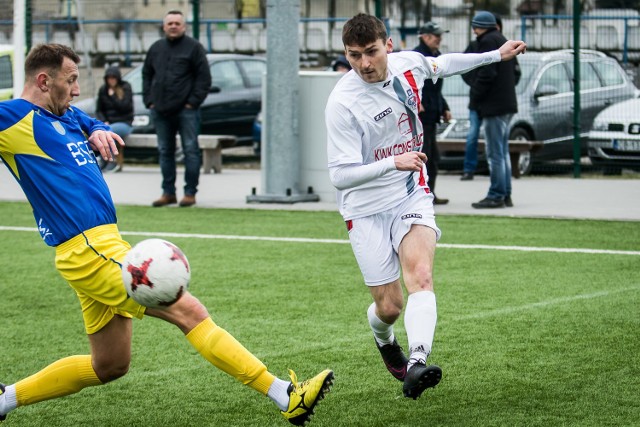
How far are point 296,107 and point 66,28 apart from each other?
460 inches

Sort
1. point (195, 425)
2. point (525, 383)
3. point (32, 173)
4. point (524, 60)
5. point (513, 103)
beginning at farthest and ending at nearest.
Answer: point (524, 60), point (513, 103), point (525, 383), point (195, 425), point (32, 173)

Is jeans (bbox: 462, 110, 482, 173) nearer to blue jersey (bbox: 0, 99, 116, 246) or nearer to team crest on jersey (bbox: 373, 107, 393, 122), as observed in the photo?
team crest on jersey (bbox: 373, 107, 393, 122)

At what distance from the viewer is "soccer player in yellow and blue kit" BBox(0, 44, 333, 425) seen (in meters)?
5.32

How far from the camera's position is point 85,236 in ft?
17.6

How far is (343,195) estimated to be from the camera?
21.0 ft

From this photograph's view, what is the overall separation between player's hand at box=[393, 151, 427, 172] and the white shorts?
1.50 feet

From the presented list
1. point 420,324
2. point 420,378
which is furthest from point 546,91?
point 420,378

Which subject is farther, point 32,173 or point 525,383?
point 525,383

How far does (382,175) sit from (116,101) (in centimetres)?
1346

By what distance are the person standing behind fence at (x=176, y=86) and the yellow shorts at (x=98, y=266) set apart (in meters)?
8.64

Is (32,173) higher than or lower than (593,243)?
higher

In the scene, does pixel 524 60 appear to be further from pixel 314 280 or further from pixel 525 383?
pixel 525 383

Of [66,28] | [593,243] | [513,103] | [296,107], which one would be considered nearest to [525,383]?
[593,243]

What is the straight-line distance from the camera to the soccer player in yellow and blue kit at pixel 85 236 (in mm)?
5324
